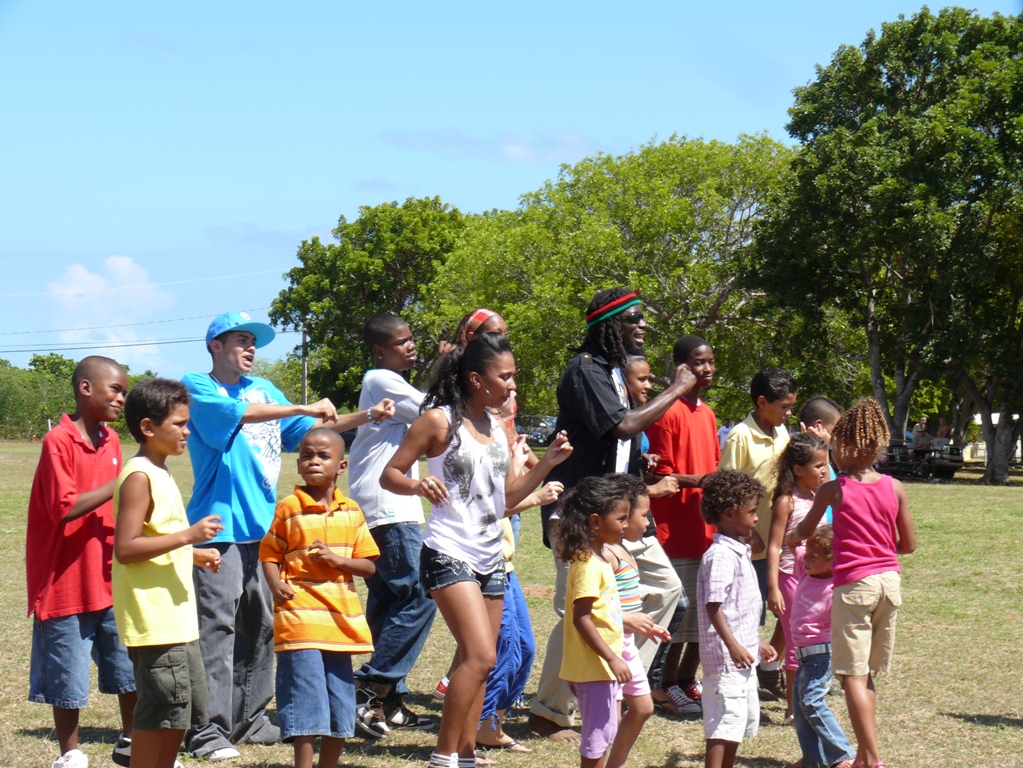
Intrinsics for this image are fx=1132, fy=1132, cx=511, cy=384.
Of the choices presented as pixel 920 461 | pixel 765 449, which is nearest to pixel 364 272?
pixel 920 461

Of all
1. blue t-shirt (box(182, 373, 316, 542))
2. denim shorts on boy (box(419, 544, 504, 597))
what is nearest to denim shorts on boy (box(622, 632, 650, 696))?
denim shorts on boy (box(419, 544, 504, 597))

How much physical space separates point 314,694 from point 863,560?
2.43 m

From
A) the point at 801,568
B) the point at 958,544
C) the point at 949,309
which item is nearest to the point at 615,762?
the point at 801,568

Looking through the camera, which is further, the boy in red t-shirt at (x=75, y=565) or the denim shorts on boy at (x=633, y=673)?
the boy in red t-shirt at (x=75, y=565)

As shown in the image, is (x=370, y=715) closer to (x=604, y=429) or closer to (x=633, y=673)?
(x=633, y=673)

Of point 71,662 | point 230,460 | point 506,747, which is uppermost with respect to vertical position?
point 230,460

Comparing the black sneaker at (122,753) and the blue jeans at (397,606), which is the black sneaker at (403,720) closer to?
the blue jeans at (397,606)

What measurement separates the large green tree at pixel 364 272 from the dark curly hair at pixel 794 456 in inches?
1934

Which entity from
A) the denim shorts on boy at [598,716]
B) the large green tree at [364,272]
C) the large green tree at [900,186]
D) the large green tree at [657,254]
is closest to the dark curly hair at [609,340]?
the denim shorts on boy at [598,716]

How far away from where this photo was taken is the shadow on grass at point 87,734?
557 cm

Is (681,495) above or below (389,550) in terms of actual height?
above

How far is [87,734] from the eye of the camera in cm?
570

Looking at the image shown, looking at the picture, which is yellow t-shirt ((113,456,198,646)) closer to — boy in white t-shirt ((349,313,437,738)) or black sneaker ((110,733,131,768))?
black sneaker ((110,733,131,768))

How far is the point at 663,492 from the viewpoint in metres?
5.70
